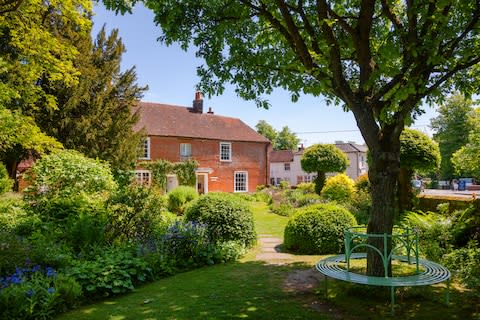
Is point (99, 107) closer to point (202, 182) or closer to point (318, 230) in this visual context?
point (202, 182)

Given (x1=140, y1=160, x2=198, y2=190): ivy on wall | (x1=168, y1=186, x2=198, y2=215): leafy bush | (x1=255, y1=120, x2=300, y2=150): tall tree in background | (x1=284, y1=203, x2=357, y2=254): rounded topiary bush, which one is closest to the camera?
(x1=284, y1=203, x2=357, y2=254): rounded topiary bush

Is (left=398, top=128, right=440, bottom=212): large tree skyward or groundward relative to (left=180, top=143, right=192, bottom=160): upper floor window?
groundward

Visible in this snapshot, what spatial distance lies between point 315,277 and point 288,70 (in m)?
3.89

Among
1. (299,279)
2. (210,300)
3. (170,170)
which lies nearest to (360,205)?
(299,279)

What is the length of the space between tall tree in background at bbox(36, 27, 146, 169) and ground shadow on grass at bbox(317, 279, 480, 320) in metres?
15.3

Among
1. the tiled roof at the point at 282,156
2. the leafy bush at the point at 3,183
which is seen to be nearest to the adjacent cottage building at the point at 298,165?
the tiled roof at the point at 282,156

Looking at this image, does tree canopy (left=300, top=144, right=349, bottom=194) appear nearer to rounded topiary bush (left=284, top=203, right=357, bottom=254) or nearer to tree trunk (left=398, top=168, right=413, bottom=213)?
tree trunk (left=398, top=168, right=413, bottom=213)

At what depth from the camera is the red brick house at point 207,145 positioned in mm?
27672

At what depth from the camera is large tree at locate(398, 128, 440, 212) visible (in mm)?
13039

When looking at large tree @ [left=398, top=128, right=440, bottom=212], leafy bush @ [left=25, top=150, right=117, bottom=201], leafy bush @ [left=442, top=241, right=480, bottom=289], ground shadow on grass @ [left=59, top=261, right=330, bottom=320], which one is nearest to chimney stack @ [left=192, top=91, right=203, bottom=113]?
leafy bush @ [left=25, top=150, right=117, bottom=201]

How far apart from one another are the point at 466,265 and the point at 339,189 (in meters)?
13.1

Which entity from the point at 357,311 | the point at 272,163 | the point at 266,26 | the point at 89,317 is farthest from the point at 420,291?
the point at 272,163

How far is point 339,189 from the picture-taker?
19516mm

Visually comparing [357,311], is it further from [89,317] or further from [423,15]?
[423,15]
